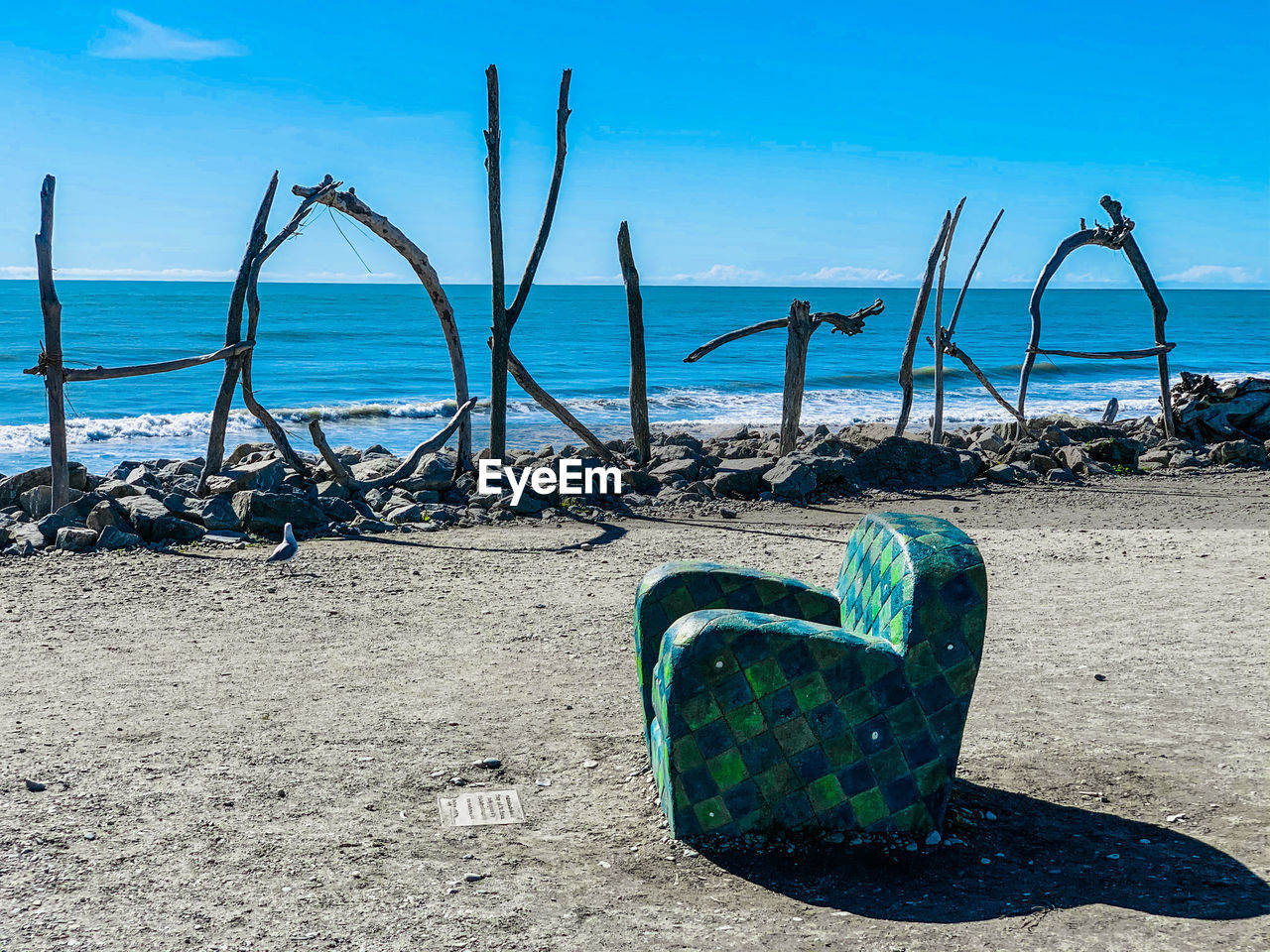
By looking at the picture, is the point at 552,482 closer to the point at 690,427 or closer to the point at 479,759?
the point at 479,759

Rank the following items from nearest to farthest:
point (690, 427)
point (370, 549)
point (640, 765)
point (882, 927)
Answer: point (882, 927) → point (640, 765) → point (370, 549) → point (690, 427)

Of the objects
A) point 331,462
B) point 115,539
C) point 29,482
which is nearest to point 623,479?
point 331,462

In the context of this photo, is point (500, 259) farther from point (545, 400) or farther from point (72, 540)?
point (72, 540)

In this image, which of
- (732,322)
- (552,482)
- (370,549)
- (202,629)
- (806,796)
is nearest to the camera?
(806,796)

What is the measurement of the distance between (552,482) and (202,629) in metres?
4.68

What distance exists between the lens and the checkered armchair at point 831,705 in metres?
3.51

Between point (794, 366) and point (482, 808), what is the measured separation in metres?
9.00

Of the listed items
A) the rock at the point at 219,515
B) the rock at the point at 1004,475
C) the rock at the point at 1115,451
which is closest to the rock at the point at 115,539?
the rock at the point at 219,515

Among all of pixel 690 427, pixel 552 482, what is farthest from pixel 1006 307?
pixel 552 482

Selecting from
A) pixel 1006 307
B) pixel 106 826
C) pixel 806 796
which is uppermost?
pixel 1006 307

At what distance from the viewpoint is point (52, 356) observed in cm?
925

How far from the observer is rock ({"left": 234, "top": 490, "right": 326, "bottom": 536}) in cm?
923

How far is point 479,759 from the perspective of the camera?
15.2 ft

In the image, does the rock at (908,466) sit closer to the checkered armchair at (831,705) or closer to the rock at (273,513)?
the rock at (273,513)
